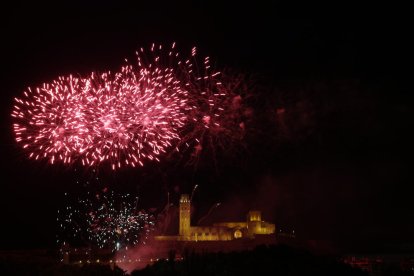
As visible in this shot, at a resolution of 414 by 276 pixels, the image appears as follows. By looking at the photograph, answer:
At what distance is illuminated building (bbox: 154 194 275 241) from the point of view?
61.2 meters

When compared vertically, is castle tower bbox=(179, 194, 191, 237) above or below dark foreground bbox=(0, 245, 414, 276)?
above

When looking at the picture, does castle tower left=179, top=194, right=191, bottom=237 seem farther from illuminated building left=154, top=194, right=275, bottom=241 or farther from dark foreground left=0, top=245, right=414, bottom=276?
dark foreground left=0, top=245, right=414, bottom=276

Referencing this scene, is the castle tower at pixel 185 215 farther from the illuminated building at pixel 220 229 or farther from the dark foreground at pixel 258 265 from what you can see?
the dark foreground at pixel 258 265

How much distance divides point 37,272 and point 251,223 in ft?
145

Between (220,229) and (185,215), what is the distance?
4519mm

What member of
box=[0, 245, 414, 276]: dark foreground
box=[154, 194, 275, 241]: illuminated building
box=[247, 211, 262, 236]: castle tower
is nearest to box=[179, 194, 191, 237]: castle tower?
box=[154, 194, 275, 241]: illuminated building

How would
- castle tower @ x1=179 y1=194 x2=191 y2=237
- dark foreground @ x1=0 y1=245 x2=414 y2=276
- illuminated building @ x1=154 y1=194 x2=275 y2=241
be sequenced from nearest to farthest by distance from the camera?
dark foreground @ x1=0 y1=245 x2=414 y2=276 → illuminated building @ x1=154 y1=194 x2=275 y2=241 → castle tower @ x1=179 y1=194 x2=191 y2=237

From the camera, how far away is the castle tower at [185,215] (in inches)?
2442

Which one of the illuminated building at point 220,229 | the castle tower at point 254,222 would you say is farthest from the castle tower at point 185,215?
the castle tower at point 254,222

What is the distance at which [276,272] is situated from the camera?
503 inches

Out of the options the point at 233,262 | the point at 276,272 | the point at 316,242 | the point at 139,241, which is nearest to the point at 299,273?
the point at 276,272

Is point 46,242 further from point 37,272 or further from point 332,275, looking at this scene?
point 332,275

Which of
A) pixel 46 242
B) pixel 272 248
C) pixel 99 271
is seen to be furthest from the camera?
pixel 46 242

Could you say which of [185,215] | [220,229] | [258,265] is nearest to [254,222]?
[220,229]
